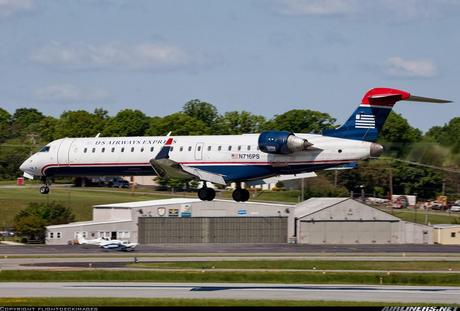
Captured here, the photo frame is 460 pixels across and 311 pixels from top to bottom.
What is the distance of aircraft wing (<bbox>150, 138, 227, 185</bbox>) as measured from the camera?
58688 millimetres

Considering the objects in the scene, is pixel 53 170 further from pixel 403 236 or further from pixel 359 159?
pixel 403 236

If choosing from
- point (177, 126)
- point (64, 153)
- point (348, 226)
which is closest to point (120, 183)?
point (177, 126)

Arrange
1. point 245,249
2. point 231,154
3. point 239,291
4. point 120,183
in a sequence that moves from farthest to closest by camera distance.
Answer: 1. point 120,183
2. point 245,249
3. point 231,154
4. point 239,291

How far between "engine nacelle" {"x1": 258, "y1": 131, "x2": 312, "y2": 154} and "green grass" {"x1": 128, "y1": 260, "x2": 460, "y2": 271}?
13295mm

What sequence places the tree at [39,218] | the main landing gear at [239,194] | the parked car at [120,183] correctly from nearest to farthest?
the main landing gear at [239,194]
the tree at [39,218]
the parked car at [120,183]

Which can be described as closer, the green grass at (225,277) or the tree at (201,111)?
the green grass at (225,277)

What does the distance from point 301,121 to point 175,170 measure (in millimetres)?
88817

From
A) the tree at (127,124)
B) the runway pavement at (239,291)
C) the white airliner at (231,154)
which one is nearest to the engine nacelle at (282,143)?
the white airliner at (231,154)

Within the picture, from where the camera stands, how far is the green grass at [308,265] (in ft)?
222

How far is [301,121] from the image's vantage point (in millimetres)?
147000

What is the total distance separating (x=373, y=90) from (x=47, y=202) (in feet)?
196

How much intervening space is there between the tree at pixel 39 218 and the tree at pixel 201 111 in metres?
67.7

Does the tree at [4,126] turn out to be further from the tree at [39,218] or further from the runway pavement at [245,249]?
the runway pavement at [245,249]

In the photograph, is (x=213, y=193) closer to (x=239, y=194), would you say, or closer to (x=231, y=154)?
(x=239, y=194)
